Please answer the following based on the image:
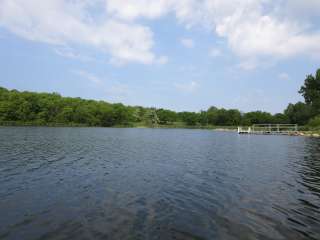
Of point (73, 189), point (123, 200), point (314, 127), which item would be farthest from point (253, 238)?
point (314, 127)

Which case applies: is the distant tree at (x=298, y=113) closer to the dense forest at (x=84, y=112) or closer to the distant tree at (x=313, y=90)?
the dense forest at (x=84, y=112)

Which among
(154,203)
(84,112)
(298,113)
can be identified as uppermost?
(298,113)

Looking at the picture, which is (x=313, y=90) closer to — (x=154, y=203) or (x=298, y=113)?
(x=298, y=113)

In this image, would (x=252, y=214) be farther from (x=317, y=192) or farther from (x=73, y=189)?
(x=73, y=189)

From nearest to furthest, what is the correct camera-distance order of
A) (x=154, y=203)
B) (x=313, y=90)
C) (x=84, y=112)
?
(x=154, y=203)
(x=313, y=90)
(x=84, y=112)

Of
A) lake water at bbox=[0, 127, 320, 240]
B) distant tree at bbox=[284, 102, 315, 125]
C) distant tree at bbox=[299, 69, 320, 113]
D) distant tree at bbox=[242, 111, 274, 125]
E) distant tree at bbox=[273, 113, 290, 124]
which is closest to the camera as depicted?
lake water at bbox=[0, 127, 320, 240]

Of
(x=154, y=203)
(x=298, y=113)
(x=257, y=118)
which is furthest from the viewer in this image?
(x=257, y=118)

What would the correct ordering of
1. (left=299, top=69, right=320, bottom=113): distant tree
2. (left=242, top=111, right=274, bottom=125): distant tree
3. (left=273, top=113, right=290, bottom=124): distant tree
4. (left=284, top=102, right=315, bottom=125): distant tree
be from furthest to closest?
(left=242, top=111, right=274, bottom=125): distant tree
(left=273, top=113, right=290, bottom=124): distant tree
(left=284, top=102, right=315, bottom=125): distant tree
(left=299, top=69, right=320, bottom=113): distant tree

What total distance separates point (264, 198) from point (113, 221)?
918 cm

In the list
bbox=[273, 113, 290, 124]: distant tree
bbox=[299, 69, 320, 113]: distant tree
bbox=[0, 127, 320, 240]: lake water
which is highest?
bbox=[299, 69, 320, 113]: distant tree

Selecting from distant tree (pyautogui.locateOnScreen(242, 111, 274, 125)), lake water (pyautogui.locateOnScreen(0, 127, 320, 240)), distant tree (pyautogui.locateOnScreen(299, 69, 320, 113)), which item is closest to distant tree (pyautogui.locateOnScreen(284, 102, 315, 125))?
distant tree (pyautogui.locateOnScreen(242, 111, 274, 125))

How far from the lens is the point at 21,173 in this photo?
A: 19.9 meters

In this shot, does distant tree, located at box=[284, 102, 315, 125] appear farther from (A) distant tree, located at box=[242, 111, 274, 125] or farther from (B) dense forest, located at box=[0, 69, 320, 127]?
(A) distant tree, located at box=[242, 111, 274, 125]

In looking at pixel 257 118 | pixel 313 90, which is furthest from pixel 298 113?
pixel 313 90
